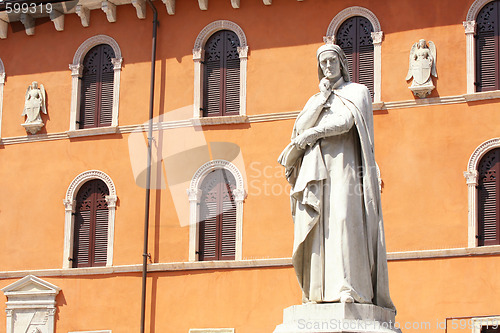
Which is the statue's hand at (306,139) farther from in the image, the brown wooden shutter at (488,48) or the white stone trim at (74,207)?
the white stone trim at (74,207)

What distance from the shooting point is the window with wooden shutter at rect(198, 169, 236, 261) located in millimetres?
24344

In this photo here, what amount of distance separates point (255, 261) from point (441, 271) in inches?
156

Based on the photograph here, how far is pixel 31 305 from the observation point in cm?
2550

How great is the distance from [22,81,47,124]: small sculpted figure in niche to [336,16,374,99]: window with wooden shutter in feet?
24.0

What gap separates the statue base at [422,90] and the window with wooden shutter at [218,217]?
14.3 ft

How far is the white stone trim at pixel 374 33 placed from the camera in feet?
77.5

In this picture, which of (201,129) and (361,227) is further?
(201,129)

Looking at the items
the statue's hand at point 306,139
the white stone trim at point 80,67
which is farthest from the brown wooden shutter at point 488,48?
the statue's hand at point 306,139

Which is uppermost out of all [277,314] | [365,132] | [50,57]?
[50,57]

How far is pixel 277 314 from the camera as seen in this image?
23.4 metres

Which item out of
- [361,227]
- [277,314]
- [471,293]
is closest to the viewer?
[361,227]

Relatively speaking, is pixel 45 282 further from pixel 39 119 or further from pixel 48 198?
pixel 39 119

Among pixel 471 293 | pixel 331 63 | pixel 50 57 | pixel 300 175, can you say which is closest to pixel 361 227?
pixel 300 175

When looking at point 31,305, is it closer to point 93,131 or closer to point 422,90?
point 93,131
